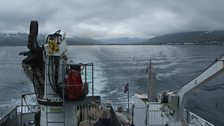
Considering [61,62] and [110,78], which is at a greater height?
[61,62]

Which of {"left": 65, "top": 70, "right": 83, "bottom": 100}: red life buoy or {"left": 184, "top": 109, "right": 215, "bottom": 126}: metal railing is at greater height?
{"left": 65, "top": 70, "right": 83, "bottom": 100}: red life buoy

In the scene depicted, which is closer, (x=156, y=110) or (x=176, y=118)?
(x=176, y=118)

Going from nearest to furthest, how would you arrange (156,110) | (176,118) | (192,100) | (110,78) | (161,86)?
1. (176,118)
2. (156,110)
3. (192,100)
4. (161,86)
5. (110,78)

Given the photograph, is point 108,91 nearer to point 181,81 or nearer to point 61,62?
point 181,81

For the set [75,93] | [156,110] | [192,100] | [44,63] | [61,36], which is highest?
[61,36]

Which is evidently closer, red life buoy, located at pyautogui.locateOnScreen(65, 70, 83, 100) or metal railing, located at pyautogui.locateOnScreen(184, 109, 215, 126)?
red life buoy, located at pyautogui.locateOnScreen(65, 70, 83, 100)

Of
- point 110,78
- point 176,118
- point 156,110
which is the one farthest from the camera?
point 110,78

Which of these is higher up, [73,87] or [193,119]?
[73,87]

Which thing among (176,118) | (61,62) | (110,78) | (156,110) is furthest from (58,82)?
(110,78)

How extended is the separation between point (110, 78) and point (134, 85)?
515 centimetres

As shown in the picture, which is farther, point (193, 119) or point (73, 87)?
point (193, 119)

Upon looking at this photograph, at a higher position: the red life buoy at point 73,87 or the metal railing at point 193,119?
the red life buoy at point 73,87

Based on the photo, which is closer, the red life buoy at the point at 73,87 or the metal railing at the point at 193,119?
the red life buoy at the point at 73,87

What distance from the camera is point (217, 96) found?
1511 inches
